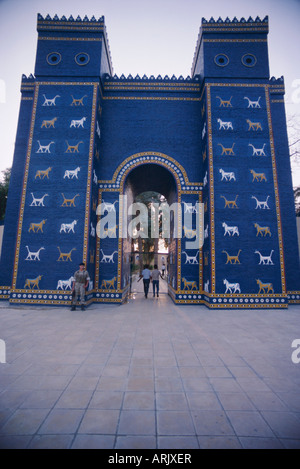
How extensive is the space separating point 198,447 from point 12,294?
863cm

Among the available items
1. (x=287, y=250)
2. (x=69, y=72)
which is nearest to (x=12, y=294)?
(x=69, y=72)

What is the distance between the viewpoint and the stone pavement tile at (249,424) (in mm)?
2250

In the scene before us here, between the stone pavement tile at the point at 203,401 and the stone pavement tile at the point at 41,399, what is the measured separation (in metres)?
1.70

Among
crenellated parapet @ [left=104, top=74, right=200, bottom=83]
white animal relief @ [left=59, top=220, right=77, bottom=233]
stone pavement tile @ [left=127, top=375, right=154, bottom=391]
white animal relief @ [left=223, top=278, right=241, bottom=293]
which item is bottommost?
stone pavement tile @ [left=127, top=375, right=154, bottom=391]

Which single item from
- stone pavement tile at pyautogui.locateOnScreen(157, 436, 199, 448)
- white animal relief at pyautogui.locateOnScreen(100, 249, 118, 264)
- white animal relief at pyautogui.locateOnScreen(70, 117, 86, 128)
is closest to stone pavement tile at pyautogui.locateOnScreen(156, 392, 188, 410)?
stone pavement tile at pyautogui.locateOnScreen(157, 436, 199, 448)

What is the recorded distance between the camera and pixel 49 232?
891 centimetres

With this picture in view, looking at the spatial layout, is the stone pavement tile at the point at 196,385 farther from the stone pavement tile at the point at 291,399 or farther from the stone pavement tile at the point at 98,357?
the stone pavement tile at the point at 98,357

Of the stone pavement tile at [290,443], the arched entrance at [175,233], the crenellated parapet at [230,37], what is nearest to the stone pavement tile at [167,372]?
the stone pavement tile at [290,443]

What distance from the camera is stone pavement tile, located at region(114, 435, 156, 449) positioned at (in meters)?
2.06

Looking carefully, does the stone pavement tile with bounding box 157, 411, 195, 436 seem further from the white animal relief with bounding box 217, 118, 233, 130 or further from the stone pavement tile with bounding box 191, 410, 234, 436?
the white animal relief with bounding box 217, 118, 233, 130

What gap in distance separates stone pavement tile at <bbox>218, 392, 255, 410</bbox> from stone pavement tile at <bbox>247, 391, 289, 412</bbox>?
8cm

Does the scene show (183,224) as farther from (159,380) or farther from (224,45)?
(224,45)

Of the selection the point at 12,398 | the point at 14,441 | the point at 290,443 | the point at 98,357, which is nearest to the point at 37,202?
the point at 98,357
